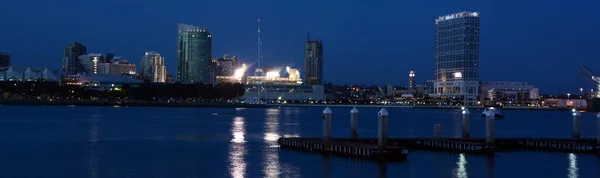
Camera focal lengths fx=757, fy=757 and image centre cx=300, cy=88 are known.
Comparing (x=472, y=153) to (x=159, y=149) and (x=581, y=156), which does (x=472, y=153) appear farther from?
(x=159, y=149)

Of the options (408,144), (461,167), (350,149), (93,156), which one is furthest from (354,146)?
(93,156)

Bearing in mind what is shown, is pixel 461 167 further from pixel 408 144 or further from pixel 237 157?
pixel 237 157

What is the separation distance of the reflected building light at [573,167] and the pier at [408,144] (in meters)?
1.96

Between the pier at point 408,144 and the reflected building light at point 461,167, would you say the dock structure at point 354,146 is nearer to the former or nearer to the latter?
the pier at point 408,144

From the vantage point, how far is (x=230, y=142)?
5531 centimetres

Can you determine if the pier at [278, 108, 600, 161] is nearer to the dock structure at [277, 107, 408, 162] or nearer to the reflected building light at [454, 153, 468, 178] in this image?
the dock structure at [277, 107, 408, 162]

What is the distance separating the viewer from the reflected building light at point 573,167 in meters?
37.4

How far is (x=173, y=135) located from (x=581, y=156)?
32.6 m

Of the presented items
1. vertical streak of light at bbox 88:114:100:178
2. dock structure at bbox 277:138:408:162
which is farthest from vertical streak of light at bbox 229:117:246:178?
vertical streak of light at bbox 88:114:100:178

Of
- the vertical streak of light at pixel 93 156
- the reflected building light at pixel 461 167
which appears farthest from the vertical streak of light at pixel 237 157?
the reflected building light at pixel 461 167

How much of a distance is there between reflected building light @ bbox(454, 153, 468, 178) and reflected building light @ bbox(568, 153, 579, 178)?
16.9 feet

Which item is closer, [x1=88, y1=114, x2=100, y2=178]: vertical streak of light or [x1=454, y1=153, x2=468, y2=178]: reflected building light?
[x1=88, y1=114, x2=100, y2=178]: vertical streak of light

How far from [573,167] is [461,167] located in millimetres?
6315

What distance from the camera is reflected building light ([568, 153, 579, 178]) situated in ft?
123
